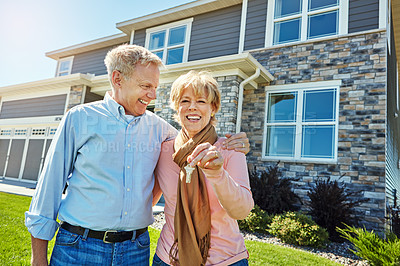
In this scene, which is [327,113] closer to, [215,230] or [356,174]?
[356,174]

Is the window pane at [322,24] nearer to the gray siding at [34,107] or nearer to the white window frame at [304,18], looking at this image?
the white window frame at [304,18]

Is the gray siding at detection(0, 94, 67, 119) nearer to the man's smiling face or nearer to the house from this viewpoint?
the house

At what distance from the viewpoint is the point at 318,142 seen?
702 cm

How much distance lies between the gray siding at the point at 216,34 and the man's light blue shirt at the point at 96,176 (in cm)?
785

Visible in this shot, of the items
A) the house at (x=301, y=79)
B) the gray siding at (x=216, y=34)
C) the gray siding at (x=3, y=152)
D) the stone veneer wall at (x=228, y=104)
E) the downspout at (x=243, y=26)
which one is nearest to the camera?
the house at (x=301, y=79)

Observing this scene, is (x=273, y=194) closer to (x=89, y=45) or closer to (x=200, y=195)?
(x=200, y=195)

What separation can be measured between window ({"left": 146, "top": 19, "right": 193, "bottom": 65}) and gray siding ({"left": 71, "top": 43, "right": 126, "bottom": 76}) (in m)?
3.13

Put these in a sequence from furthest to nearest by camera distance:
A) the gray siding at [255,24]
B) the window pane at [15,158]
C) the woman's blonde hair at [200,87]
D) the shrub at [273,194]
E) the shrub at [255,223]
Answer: the window pane at [15,158] < the gray siding at [255,24] < the shrub at [273,194] < the shrub at [255,223] < the woman's blonde hair at [200,87]

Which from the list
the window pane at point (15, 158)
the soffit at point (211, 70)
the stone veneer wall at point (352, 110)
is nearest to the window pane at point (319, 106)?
the stone veneer wall at point (352, 110)

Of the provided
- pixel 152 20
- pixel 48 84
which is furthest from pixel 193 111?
pixel 48 84

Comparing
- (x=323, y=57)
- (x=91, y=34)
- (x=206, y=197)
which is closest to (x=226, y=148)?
(x=206, y=197)

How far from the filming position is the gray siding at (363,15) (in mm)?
6980

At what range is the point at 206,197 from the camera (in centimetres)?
146

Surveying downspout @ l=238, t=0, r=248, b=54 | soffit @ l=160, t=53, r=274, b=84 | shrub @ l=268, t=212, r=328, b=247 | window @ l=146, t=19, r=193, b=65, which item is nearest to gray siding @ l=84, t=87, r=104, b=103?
window @ l=146, t=19, r=193, b=65
